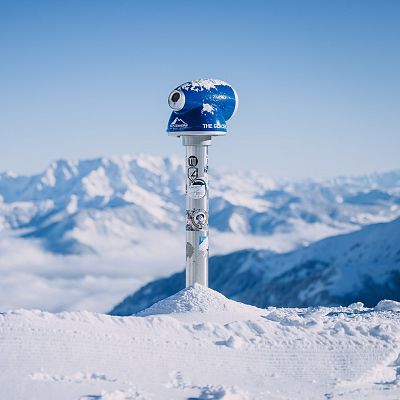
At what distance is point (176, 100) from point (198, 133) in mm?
1206

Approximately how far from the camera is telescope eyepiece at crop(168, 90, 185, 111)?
19.1m

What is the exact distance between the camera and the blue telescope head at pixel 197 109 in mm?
19141

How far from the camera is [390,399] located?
12562 mm

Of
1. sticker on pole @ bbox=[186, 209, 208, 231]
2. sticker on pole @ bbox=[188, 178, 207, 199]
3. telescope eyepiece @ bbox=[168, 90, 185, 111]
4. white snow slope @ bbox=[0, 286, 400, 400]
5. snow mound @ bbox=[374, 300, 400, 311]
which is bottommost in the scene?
white snow slope @ bbox=[0, 286, 400, 400]

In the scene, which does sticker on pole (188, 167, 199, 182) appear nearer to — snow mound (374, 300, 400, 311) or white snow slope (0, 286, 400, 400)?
white snow slope (0, 286, 400, 400)

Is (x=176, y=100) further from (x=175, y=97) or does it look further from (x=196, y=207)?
(x=196, y=207)

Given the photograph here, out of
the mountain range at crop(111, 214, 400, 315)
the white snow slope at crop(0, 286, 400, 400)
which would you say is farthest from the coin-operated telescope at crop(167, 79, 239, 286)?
the mountain range at crop(111, 214, 400, 315)

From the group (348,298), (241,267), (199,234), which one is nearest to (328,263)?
(348,298)

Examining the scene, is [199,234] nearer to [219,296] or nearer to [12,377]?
[219,296]

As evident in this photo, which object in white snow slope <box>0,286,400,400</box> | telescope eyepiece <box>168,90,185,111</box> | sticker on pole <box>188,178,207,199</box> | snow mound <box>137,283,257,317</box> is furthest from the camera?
sticker on pole <box>188,178,207,199</box>

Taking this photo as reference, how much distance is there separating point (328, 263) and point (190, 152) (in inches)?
5170

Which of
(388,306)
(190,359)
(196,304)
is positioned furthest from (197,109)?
(388,306)

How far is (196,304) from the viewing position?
18219 mm

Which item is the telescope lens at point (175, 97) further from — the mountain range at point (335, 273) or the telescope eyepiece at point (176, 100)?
the mountain range at point (335, 273)
